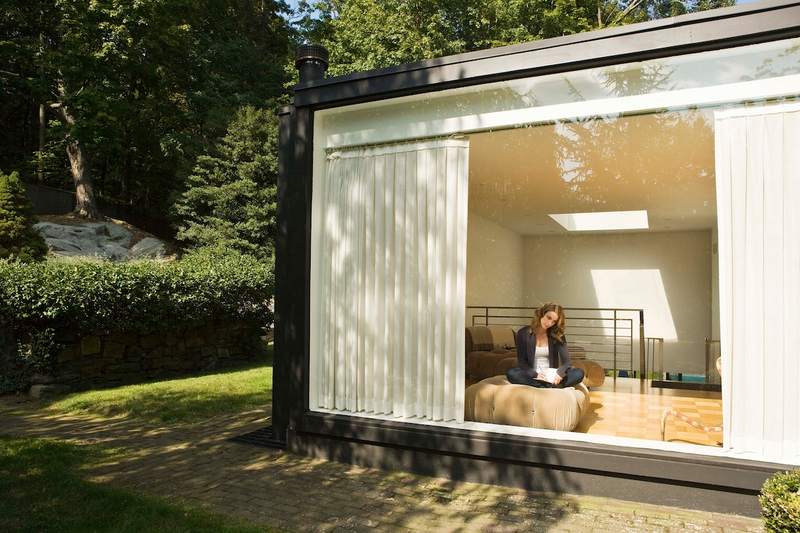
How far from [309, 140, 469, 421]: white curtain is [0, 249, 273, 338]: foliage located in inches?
166

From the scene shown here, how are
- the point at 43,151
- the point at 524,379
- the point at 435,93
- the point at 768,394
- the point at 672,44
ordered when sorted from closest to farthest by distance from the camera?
the point at 768,394
the point at 672,44
the point at 435,93
the point at 524,379
the point at 43,151

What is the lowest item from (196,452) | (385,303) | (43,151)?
(196,452)

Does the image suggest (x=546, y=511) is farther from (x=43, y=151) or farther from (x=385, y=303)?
(x=43, y=151)

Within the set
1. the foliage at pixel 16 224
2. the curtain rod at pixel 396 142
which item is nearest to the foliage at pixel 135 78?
the foliage at pixel 16 224

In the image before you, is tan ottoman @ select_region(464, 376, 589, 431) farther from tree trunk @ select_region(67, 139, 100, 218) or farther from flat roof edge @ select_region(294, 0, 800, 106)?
tree trunk @ select_region(67, 139, 100, 218)

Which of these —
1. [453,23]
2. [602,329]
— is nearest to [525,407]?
[602,329]

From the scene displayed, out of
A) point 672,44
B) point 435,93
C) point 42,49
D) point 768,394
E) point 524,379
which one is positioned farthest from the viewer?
point 42,49

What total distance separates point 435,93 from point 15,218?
9.58 m

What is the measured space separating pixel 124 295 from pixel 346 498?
5404 millimetres

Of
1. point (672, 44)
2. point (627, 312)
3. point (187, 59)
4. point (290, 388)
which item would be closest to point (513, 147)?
point (672, 44)

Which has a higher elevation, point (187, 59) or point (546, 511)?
point (187, 59)

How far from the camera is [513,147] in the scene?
5.39 m

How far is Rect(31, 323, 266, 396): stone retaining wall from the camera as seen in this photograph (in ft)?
23.7

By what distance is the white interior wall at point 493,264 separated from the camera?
30.1ft
